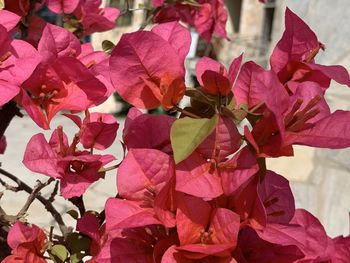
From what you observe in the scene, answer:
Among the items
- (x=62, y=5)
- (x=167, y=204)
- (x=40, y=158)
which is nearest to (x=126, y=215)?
(x=167, y=204)

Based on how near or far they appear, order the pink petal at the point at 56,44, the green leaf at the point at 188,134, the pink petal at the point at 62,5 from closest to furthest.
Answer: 1. the green leaf at the point at 188,134
2. the pink petal at the point at 56,44
3. the pink petal at the point at 62,5

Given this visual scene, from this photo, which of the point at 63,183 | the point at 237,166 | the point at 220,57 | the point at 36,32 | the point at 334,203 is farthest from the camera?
the point at 220,57

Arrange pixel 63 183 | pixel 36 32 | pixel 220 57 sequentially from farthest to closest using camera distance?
pixel 220 57, pixel 36 32, pixel 63 183

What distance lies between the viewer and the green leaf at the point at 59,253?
0.47 m

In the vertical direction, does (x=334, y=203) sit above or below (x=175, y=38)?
below

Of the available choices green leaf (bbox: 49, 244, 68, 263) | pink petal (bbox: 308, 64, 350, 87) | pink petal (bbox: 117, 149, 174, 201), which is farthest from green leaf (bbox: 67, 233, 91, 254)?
pink petal (bbox: 308, 64, 350, 87)

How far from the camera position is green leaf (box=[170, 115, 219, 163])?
1.06 feet

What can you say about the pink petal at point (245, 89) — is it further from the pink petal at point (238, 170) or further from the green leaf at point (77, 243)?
the green leaf at point (77, 243)

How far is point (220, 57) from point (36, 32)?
5.80m

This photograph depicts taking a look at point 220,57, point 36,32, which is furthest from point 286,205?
point 220,57

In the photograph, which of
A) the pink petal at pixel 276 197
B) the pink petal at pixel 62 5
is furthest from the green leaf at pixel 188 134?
the pink petal at pixel 62 5

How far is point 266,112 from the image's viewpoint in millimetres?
358

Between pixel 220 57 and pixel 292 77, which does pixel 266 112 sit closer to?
pixel 292 77

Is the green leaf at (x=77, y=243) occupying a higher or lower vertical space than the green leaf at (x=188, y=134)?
lower
